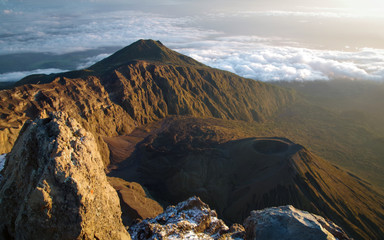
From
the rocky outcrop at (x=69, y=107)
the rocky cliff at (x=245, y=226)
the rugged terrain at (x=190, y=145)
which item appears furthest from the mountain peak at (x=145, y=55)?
the rocky cliff at (x=245, y=226)

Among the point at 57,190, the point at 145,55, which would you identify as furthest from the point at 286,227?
the point at 145,55

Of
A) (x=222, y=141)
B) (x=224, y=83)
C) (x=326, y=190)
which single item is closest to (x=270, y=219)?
(x=326, y=190)

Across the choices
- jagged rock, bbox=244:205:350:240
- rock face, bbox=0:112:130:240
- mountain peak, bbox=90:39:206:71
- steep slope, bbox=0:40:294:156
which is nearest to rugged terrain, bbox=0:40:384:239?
steep slope, bbox=0:40:294:156

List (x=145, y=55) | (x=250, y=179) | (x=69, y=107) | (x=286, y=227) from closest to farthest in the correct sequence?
(x=286, y=227)
(x=250, y=179)
(x=69, y=107)
(x=145, y=55)

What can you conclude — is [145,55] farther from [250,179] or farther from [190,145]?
[250,179]

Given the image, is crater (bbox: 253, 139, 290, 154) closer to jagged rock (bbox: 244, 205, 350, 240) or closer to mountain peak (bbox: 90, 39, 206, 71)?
jagged rock (bbox: 244, 205, 350, 240)

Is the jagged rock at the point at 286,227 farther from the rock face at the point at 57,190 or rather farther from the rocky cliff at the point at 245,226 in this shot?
the rock face at the point at 57,190

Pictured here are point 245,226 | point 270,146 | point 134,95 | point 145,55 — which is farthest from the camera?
point 145,55

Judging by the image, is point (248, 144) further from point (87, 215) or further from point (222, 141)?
point (87, 215)
